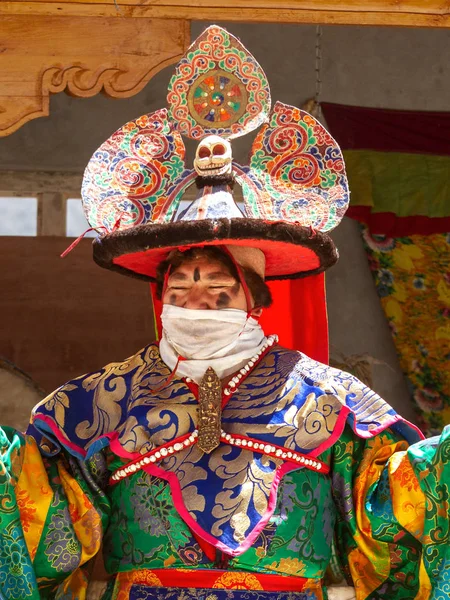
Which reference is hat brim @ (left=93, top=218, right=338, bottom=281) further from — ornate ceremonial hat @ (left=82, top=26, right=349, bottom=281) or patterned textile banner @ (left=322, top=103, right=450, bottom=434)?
patterned textile banner @ (left=322, top=103, right=450, bottom=434)

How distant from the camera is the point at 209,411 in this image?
3.36 m

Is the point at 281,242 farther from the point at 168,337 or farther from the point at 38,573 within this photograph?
the point at 38,573

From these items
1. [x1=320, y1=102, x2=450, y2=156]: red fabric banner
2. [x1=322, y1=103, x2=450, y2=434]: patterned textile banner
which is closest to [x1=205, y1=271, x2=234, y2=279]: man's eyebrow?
[x1=322, y1=103, x2=450, y2=434]: patterned textile banner

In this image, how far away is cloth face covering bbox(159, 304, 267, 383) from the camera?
338cm

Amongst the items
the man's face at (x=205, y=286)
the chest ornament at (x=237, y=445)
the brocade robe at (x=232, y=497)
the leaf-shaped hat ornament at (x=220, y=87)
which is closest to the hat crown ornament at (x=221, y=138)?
the leaf-shaped hat ornament at (x=220, y=87)

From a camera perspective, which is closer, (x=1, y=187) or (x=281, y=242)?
(x=281, y=242)

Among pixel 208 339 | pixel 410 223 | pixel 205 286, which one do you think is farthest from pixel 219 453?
pixel 410 223

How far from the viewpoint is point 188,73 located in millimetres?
3723

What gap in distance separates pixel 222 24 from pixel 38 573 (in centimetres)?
316

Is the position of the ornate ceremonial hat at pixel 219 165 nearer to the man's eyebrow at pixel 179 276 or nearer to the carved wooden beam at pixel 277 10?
the man's eyebrow at pixel 179 276

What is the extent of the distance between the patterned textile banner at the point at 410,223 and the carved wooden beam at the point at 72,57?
1.95 meters

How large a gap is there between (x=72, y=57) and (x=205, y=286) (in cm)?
125

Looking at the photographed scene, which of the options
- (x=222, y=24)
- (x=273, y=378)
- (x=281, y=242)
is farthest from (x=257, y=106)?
(x=222, y=24)

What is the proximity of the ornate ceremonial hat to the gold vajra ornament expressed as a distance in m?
0.40
